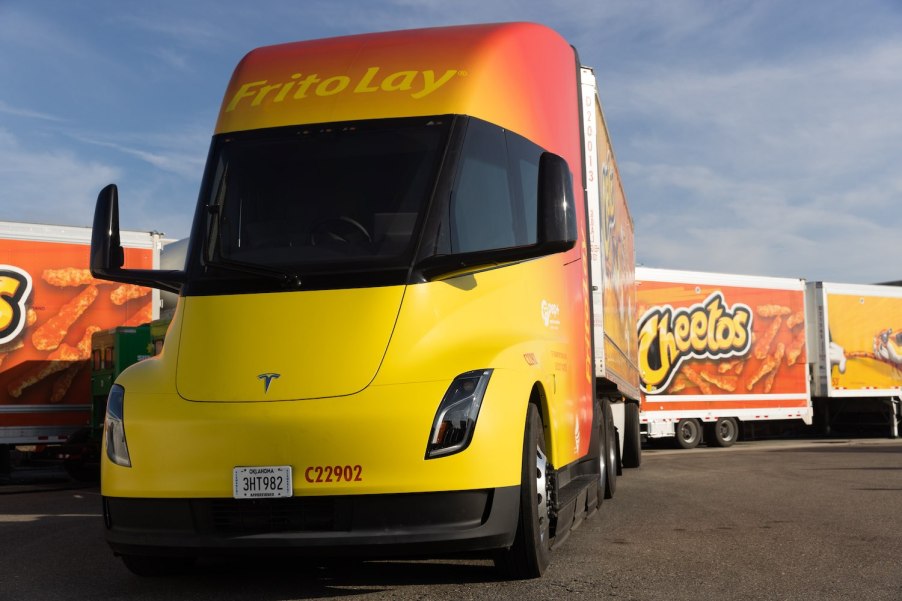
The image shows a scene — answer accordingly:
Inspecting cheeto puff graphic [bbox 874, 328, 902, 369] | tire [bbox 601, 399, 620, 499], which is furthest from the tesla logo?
cheeto puff graphic [bbox 874, 328, 902, 369]

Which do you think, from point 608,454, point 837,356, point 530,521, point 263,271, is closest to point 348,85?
point 263,271

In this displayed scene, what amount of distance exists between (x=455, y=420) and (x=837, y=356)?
25.1 metres

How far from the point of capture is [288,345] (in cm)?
559

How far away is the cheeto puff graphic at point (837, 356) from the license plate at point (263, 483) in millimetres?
25088

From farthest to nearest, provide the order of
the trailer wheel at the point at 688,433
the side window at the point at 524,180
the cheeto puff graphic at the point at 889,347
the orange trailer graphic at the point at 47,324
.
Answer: the cheeto puff graphic at the point at 889,347 → the trailer wheel at the point at 688,433 → the orange trailer graphic at the point at 47,324 → the side window at the point at 524,180

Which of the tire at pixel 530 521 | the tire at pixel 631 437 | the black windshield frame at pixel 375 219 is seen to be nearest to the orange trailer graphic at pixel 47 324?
the tire at pixel 631 437

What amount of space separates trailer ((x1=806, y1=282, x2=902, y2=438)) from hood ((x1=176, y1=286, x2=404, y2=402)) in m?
24.4

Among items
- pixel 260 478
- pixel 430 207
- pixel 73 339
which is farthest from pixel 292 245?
pixel 73 339

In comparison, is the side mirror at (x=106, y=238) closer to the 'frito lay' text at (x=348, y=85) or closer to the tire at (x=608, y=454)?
the 'frito lay' text at (x=348, y=85)

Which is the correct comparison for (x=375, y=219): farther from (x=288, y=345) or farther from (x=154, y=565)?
(x=154, y=565)

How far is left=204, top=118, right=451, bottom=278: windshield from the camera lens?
589cm

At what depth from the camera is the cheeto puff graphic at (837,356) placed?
28094mm

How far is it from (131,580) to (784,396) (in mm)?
22294

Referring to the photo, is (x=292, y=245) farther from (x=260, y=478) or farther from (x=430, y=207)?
(x=260, y=478)
